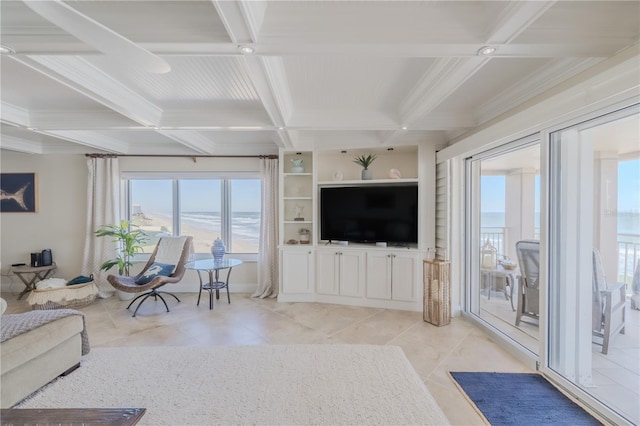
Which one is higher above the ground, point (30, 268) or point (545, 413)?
point (30, 268)

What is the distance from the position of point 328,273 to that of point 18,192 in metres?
5.42

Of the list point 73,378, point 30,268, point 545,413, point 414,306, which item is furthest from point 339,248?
point 30,268

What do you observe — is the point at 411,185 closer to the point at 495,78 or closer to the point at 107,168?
the point at 495,78

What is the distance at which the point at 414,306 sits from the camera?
3.78 meters

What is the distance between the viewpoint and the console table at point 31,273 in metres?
4.10

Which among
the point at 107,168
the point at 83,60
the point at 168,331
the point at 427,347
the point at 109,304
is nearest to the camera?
the point at 83,60

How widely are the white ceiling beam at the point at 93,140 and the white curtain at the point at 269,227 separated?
2.28 m

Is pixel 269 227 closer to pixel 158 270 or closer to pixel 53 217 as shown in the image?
pixel 158 270

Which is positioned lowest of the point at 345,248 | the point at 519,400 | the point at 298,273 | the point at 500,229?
the point at 519,400

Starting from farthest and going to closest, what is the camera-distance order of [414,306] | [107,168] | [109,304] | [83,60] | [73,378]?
1. [107,168]
2. [109,304]
3. [414,306]
4. [73,378]
5. [83,60]

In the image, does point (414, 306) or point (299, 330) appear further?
point (414, 306)

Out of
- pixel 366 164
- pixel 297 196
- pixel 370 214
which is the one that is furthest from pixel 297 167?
pixel 370 214

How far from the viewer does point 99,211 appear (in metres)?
4.46

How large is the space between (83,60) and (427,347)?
3.96 meters
